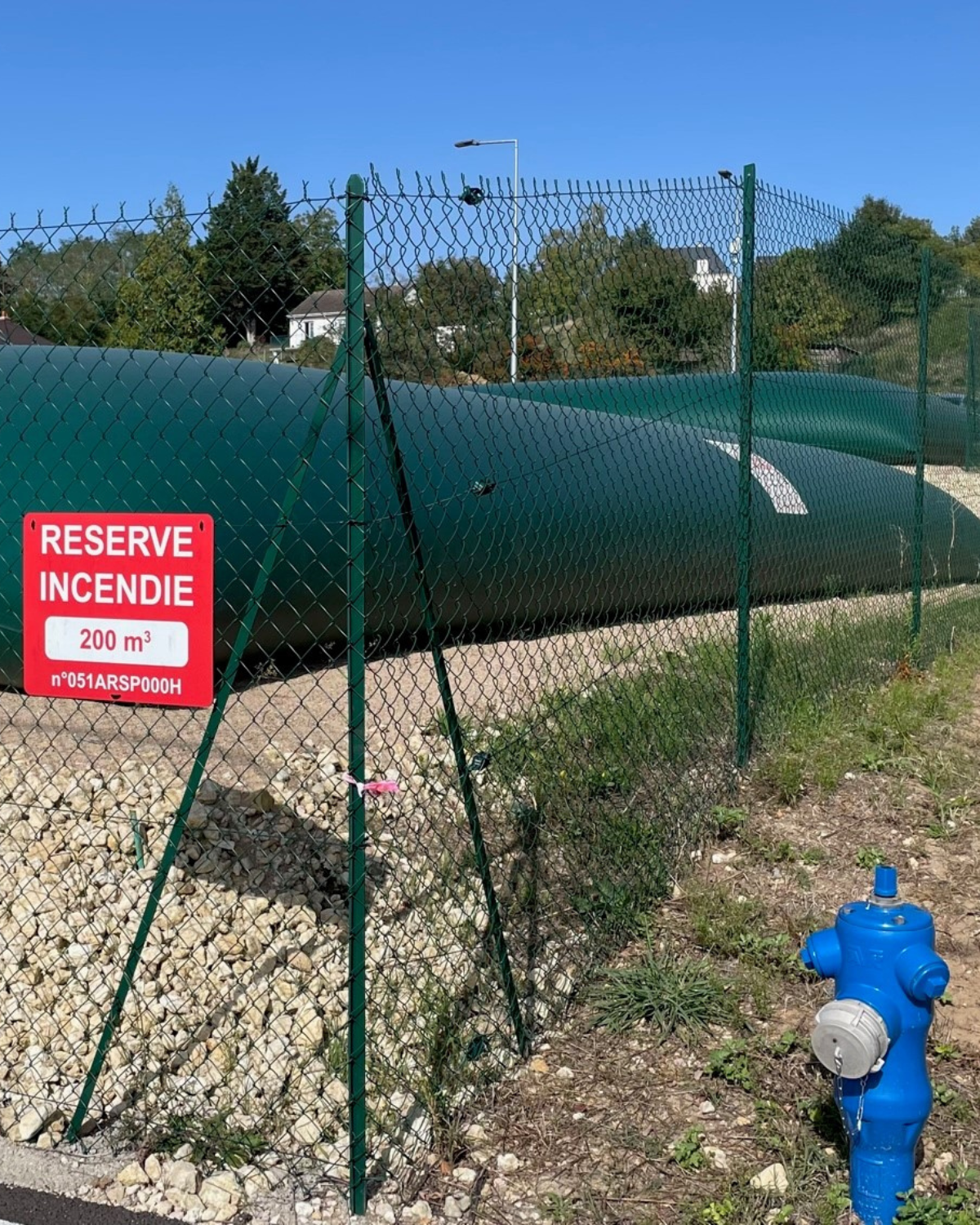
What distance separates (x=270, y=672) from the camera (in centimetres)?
578

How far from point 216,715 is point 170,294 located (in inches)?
46.8

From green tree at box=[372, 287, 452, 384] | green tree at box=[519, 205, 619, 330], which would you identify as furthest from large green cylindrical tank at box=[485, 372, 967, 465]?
green tree at box=[372, 287, 452, 384]

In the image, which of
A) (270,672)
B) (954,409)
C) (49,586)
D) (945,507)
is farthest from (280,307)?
(954,409)

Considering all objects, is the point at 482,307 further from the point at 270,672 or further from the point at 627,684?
the point at 270,672

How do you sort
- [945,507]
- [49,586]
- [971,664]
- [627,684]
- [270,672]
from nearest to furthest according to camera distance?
1. [49,586]
2. [627,684]
3. [270,672]
4. [971,664]
5. [945,507]

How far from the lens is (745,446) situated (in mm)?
5062

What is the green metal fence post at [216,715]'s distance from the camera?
2.69 metres

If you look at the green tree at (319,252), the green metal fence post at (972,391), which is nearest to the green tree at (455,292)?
the green tree at (319,252)

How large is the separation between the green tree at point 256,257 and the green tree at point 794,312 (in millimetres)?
2767

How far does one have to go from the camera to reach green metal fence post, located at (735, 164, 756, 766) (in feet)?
16.3

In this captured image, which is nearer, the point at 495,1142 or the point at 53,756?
the point at 495,1142

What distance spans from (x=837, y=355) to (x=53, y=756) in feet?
14.1

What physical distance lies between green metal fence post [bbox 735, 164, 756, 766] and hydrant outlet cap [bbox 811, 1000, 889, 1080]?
2612 millimetres

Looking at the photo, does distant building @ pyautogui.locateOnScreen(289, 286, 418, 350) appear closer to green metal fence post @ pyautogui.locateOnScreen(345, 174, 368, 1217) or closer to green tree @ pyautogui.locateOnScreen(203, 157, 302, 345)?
green tree @ pyautogui.locateOnScreen(203, 157, 302, 345)
